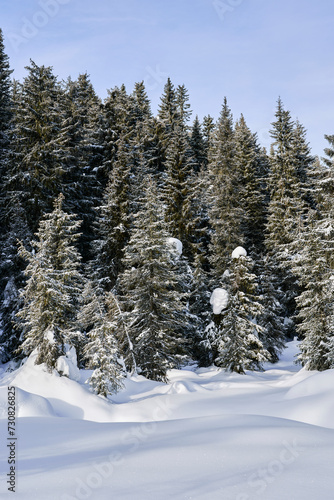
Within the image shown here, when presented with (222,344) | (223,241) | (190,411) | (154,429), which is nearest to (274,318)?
(223,241)

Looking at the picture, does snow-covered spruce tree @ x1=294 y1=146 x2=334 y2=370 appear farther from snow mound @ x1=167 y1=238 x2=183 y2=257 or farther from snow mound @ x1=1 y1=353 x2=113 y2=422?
snow mound @ x1=1 y1=353 x2=113 y2=422

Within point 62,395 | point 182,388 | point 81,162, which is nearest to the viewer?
point 62,395

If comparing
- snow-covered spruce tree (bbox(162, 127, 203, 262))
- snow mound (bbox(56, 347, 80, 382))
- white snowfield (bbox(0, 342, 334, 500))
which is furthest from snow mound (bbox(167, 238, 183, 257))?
white snowfield (bbox(0, 342, 334, 500))

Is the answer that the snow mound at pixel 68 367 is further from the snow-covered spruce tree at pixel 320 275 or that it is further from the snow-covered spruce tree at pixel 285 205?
the snow-covered spruce tree at pixel 285 205

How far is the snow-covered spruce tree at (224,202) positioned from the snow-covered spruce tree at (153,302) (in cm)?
696

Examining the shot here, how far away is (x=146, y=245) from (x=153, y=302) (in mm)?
3303

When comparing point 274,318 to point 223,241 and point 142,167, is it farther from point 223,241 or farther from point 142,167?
point 142,167

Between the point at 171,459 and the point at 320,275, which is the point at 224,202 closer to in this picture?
the point at 320,275

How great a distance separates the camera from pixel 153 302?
20.6m

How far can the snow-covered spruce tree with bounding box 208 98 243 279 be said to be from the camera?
27.9 meters

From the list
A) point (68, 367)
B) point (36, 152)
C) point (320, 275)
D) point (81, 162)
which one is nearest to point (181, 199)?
point (81, 162)

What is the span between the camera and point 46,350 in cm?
1438

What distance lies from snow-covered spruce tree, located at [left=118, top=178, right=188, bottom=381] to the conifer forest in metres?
0.08

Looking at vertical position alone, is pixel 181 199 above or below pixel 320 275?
above
